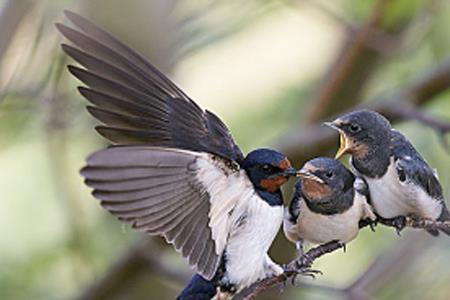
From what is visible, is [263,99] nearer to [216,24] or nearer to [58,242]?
[216,24]

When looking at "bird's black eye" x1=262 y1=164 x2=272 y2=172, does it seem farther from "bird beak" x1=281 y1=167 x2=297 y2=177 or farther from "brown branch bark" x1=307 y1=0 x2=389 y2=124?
"brown branch bark" x1=307 y1=0 x2=389 y2=124

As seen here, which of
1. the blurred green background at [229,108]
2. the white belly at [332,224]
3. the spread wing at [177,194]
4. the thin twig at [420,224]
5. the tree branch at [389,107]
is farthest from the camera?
the tree branch at [389,107]

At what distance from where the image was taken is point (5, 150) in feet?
13.4

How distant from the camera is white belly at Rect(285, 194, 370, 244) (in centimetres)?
195

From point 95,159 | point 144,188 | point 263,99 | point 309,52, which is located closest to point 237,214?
point 144,188

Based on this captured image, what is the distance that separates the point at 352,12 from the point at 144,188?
2.13m

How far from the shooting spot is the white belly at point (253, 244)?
79.0 inches

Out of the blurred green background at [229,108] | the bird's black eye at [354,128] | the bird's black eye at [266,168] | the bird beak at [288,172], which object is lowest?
the blurred green background at [229,108]

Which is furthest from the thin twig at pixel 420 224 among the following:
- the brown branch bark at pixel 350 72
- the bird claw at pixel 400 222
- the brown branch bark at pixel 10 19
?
the brown branch bark at pixel 350 72

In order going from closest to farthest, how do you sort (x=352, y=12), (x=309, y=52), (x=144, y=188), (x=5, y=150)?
(x=144, y=188) → (x=352, y=12) → (x=5, y=150) → (x=309, y=52)

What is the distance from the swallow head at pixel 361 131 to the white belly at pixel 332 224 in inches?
3.4

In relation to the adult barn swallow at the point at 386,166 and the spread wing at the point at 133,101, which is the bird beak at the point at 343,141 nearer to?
the adult barn swallow at the point at 386,166

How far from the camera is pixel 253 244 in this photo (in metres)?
2.05

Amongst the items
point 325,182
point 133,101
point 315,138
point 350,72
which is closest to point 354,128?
point 325,182
